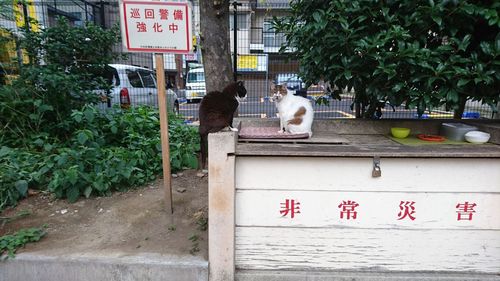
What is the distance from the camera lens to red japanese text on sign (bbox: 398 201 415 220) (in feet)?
6.65

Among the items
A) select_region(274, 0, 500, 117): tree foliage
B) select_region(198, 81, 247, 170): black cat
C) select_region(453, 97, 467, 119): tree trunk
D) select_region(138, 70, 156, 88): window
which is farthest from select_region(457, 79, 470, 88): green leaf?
select_region(138, 70, 156, 88): window

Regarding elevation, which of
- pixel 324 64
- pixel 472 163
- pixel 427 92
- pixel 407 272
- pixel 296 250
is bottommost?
pixel 407 272

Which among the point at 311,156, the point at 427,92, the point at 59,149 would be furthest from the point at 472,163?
the point at 59,149

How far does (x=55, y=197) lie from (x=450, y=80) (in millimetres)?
3756

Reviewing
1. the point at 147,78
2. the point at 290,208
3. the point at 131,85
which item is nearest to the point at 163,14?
the point at 290,208

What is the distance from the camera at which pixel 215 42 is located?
3.97 m

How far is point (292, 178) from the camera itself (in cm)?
201

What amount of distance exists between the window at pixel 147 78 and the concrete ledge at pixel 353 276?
6499mm

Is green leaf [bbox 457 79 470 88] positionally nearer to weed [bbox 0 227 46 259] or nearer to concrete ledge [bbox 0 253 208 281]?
concrete ledge [bbox 0 253 208 281]

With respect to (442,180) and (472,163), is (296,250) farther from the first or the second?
(472,163)

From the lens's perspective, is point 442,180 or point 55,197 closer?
point 442,180

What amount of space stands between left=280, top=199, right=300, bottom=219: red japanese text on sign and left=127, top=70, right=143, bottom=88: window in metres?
6.07

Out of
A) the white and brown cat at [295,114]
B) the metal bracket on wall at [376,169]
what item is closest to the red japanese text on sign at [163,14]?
the white and brown cat at [295,114]

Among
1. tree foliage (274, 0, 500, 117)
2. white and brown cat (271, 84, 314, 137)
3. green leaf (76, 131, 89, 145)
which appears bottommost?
green leaf (76, 131, 89, 145)
